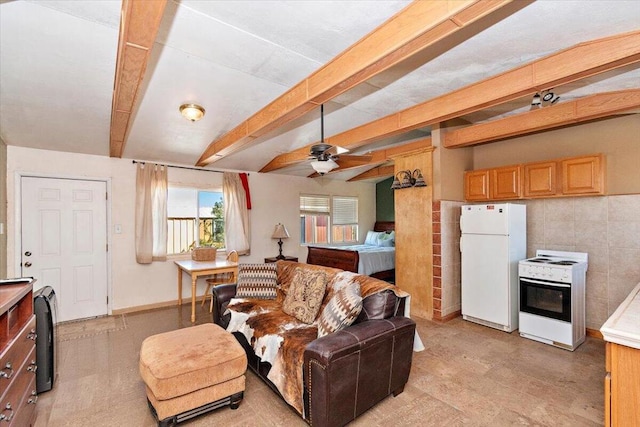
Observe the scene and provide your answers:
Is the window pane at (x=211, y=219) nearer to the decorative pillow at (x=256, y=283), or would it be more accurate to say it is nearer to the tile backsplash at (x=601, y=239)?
the decorative pillow at (x=256, y=283)

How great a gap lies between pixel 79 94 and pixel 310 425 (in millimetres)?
3653

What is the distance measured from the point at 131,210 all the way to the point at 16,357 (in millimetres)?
3460

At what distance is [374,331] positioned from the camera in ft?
7.13

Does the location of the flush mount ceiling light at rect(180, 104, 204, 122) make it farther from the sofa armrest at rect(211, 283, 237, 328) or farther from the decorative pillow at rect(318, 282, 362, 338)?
the decorative pillow at rect(318, 282, 362, 338)

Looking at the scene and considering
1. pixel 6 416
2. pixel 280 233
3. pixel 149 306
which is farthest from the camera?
pixel 280 233

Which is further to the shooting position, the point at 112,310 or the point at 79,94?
the point at 112,310

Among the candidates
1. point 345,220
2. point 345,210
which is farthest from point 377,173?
point 345,220

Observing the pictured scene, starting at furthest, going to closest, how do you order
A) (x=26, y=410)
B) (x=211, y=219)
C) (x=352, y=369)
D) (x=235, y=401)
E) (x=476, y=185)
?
(x=211, y=219), (x=476, y=185), (x=235, y=401), (x=352, y=369), (x=26, y=410)

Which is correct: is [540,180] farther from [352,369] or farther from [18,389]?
[18,389]

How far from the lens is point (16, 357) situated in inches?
65.2

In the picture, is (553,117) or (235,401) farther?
(553,117)

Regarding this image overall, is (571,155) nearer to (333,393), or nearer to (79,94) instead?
(333,393)

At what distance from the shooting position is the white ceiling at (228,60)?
6.31ft

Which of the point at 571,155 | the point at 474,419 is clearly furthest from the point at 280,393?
the point at 571,155
